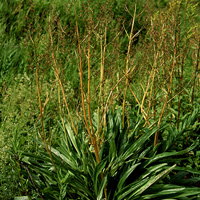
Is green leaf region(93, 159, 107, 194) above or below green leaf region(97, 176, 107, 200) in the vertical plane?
above

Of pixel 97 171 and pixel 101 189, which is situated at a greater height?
pixel 97 171

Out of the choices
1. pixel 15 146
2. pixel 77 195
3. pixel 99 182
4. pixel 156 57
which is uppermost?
pixel 156 57

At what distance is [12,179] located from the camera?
2.43 m

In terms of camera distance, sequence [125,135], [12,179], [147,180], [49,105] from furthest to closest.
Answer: [49,105] → [125,135] → [12,179] → [147,180]

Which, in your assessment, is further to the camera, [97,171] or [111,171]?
[111,171]

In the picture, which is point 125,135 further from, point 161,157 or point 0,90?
point 0,90

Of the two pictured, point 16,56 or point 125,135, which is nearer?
point 125,135

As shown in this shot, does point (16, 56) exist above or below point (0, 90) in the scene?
above

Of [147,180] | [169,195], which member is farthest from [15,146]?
[169,195]

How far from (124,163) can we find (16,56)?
10.8 ft

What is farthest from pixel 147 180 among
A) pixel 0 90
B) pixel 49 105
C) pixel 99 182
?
pixel 0 90

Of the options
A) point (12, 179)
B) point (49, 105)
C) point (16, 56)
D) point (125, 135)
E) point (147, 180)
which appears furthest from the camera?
point (16, 56)

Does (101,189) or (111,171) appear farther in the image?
(111,171)

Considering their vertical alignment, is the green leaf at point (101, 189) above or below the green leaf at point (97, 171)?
below
